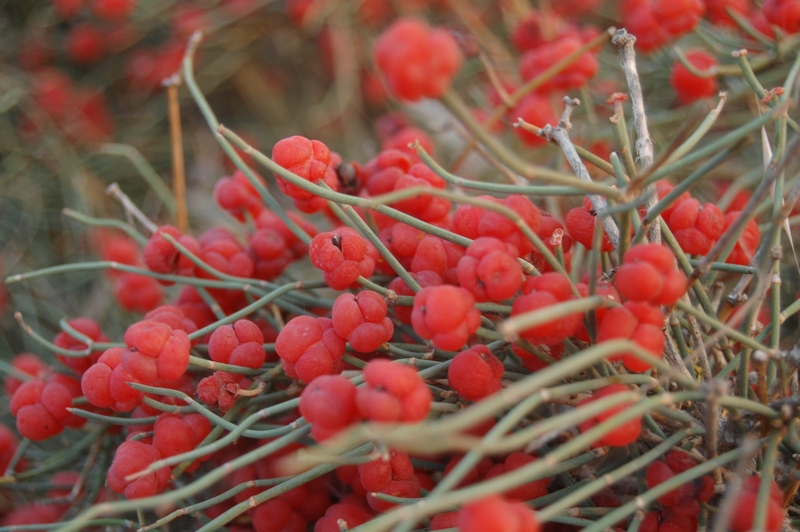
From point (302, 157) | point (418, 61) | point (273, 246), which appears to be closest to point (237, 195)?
point (273, 246)

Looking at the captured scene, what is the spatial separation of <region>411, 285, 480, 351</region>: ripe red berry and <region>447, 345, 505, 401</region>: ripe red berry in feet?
0.10

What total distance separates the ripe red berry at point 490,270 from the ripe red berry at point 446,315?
0.04 ft

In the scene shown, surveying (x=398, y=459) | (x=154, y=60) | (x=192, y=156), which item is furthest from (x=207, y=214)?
(x=398, y=459)

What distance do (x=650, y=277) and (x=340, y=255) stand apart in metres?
0.21

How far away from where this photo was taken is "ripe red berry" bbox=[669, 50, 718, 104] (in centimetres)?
76

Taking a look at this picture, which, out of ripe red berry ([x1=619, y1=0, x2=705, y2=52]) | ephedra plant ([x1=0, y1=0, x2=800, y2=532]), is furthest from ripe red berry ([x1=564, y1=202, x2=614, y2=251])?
ripe red berry ([x1=619, y1=0, x2=705, y2=52])

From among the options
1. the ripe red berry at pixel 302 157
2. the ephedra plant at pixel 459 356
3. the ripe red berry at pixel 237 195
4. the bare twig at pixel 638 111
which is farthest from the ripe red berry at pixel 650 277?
the ripe red berry at pixel 237 195

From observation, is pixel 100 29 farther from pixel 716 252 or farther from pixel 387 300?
pixel 716 252

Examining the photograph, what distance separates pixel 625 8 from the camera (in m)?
0.75

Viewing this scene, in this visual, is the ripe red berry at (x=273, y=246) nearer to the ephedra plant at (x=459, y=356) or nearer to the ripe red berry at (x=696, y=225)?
the ephedra plant at (x=459, y=356)

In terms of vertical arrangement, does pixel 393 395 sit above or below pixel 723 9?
below

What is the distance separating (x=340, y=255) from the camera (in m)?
0.47

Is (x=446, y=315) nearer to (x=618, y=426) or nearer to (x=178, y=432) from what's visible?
(x=618, y=426)

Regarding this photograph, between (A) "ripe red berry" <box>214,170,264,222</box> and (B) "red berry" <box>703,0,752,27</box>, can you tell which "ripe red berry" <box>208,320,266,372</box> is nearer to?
(A) "ripe red berry" <box>214,170,264,222</box>
